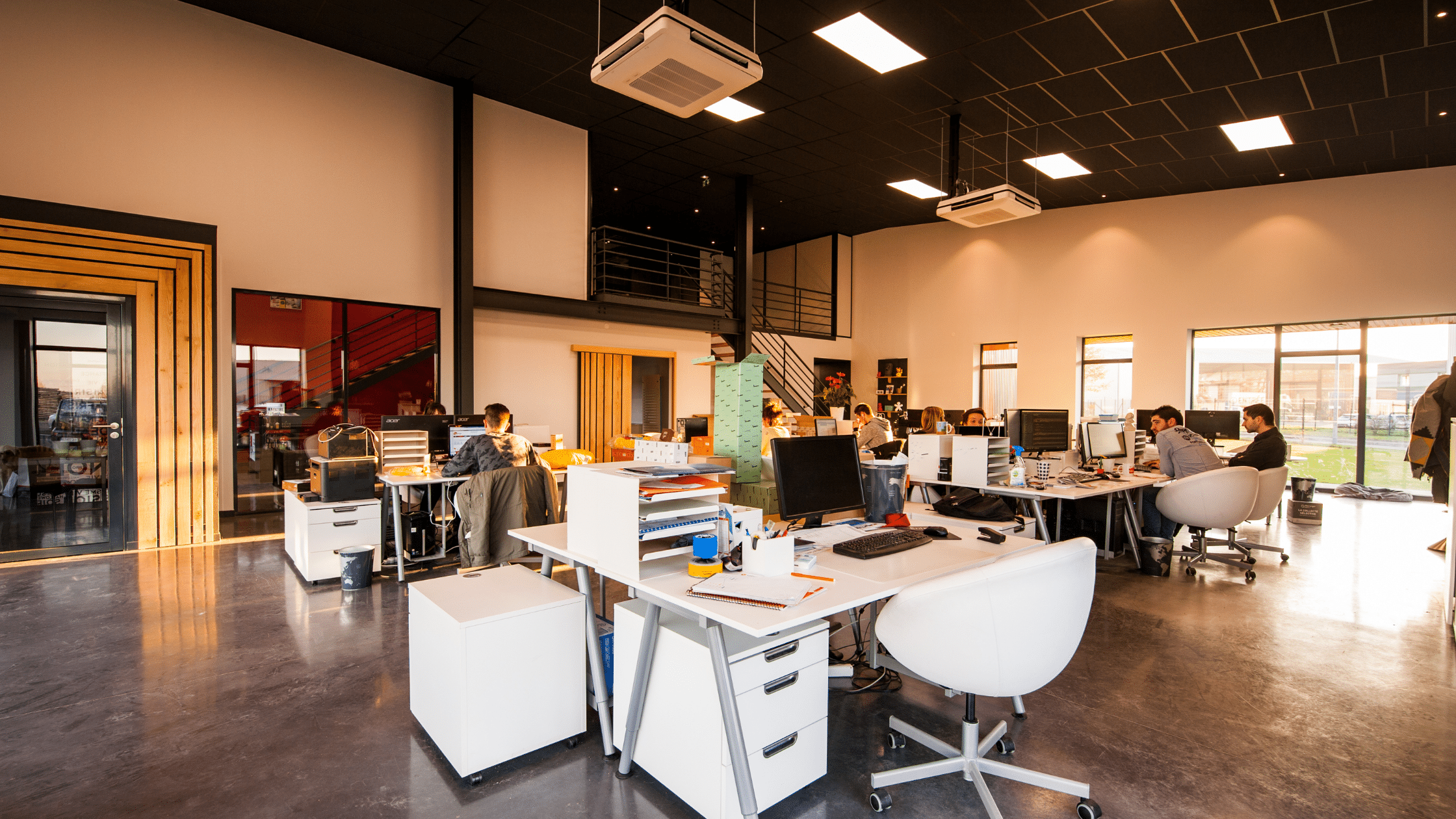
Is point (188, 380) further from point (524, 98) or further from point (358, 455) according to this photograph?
point (524, 98)

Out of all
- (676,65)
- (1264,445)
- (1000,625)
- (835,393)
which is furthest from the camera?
(835,393)

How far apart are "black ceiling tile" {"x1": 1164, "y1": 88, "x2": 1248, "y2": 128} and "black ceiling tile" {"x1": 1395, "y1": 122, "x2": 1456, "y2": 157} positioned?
2.12 m

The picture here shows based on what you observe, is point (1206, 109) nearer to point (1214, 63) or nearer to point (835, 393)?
point (1214, 63)

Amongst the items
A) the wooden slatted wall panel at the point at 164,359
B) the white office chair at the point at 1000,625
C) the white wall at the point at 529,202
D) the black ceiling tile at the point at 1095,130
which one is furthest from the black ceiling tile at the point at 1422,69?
the wooden slatted wall panel at the point at 164,359

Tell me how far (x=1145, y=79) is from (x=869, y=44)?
2.92m

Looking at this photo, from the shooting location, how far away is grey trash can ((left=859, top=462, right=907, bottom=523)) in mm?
3268

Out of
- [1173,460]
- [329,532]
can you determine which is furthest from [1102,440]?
[329,532]

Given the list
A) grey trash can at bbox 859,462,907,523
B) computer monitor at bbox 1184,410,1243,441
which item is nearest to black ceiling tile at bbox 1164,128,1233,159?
computer monitor at bbox 1184,410,1243,441

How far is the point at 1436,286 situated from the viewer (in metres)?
8.33

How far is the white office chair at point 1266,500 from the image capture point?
5.41m

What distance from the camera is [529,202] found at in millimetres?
8219

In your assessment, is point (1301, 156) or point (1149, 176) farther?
point (1149, 176)

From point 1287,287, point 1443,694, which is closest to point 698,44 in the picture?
point 1443,694

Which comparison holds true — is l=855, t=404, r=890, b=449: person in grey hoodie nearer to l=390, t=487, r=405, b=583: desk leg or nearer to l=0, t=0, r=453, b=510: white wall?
l=390, t=487, r=405, b=583: desk leg
